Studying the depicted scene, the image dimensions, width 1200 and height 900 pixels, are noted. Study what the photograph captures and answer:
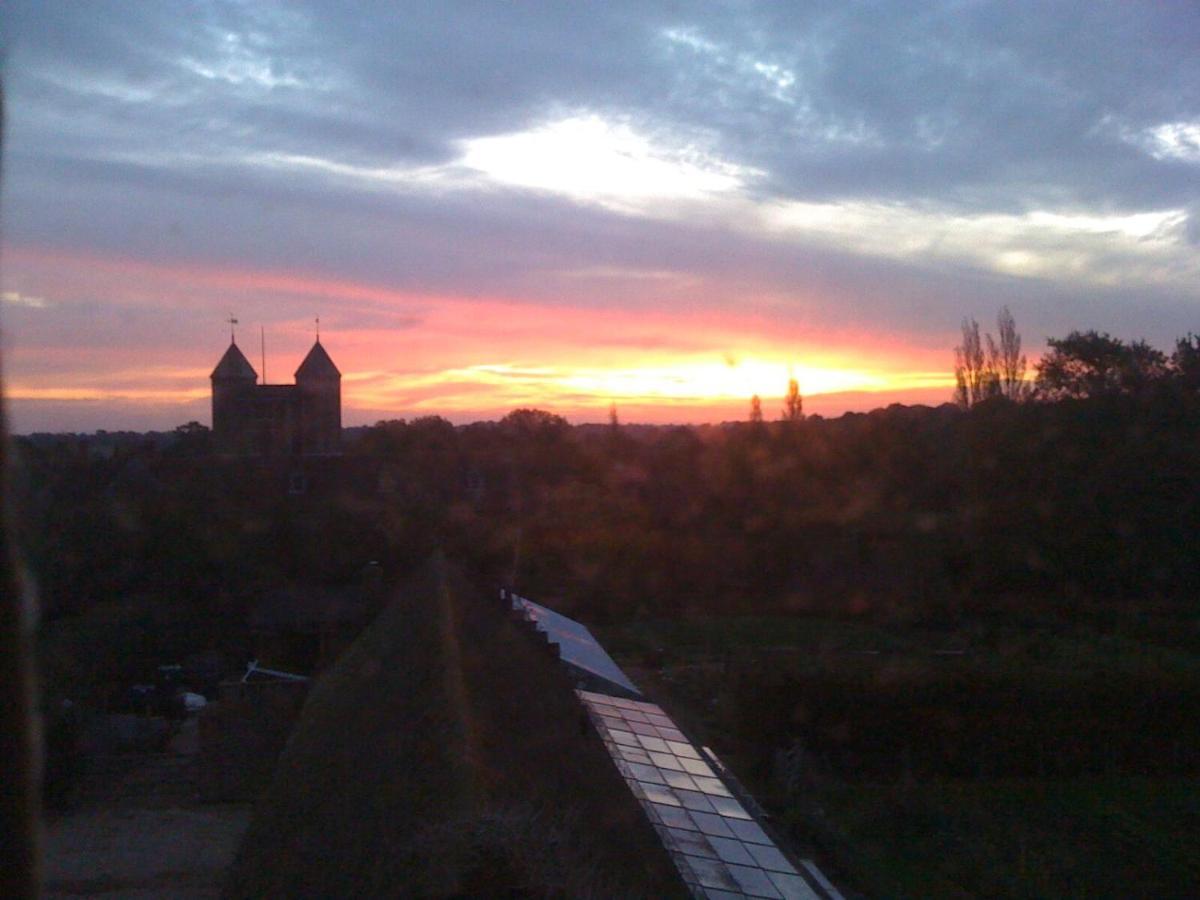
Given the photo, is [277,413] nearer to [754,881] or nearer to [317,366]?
[317,366]

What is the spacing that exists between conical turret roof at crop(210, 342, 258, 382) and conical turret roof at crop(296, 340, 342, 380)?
178 centimetres

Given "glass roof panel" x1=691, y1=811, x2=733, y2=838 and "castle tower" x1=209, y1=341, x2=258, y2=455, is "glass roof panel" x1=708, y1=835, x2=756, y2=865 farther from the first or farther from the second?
"castle tower" x1=209, y1=341, x2=258, y2=455

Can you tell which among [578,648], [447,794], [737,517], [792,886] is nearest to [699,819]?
[792,886]

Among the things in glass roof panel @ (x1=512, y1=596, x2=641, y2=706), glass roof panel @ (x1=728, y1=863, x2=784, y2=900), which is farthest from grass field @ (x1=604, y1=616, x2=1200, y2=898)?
glass roof panel @ (x1=728, y1=863, x2=784, y2=900)

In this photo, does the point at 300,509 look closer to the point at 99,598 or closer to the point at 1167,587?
the point at 99,598

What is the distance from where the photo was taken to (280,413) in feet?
111

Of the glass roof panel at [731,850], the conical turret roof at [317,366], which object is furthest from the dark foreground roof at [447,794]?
the conical turret roof at [317,366]

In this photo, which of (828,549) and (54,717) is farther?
(828,549)

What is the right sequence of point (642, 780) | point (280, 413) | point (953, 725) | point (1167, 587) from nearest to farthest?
point (642, 780)
point (953, 725)
point (1167, 587)
point (280, 413)

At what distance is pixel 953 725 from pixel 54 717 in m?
11.0

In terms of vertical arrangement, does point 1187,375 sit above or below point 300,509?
above

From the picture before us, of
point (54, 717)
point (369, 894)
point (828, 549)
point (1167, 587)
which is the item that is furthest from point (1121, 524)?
point (369, 894)

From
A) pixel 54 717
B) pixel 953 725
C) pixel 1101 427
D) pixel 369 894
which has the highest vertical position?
pixel 1101 427

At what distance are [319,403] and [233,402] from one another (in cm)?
274
